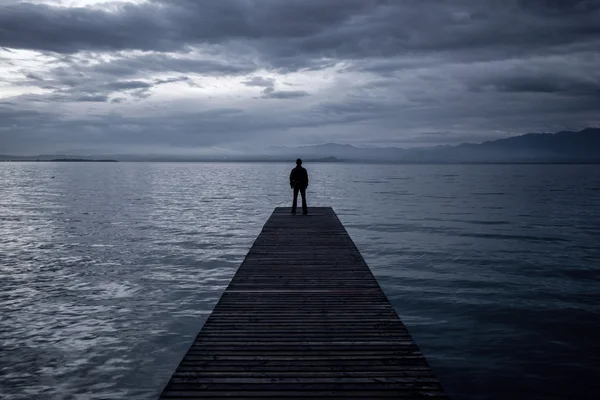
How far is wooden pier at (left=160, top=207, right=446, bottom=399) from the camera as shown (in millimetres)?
5875

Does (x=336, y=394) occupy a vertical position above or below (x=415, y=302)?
above

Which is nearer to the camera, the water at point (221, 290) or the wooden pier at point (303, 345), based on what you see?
the wooden pier at point (303, 345)

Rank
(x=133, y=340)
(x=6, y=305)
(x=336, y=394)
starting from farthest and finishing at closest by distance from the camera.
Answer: (x=6, y=305) < (x=133, y=340) < (x=336, y=394)

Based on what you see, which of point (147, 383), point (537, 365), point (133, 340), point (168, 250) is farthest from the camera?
point (168, 250)

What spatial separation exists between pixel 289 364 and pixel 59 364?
5582mm

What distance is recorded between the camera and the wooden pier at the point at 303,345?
588 centimetres

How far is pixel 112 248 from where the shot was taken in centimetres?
2233

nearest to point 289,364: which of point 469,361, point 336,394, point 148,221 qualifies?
point 336,394

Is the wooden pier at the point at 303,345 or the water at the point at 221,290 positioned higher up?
the wooden pier at the point at 303,345

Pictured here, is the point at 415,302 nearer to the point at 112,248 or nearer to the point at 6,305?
the point at 6,305

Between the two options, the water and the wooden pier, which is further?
the water

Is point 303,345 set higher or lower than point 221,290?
higher

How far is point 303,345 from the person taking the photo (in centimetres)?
727

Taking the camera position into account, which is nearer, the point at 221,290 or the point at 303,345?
the point at 303,345
